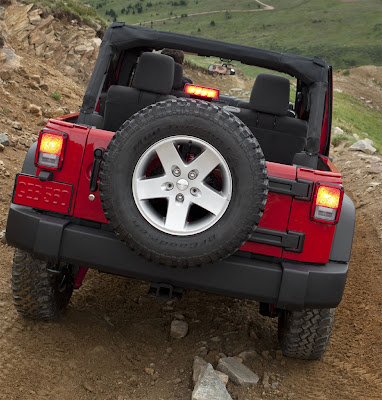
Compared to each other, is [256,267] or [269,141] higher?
[269,141]

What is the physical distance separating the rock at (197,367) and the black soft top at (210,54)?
166 cm

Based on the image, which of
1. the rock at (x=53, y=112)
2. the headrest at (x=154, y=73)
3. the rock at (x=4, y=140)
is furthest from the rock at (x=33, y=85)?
the headrest at (x=154, y=73)

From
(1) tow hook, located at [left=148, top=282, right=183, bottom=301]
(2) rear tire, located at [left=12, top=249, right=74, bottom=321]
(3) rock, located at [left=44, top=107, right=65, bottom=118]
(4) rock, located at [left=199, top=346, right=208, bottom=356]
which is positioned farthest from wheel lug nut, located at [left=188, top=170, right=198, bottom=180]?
(3) rock, located at [left=44, top=107, right=65, bottom=118]

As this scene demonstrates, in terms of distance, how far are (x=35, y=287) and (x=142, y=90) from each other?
1.59m

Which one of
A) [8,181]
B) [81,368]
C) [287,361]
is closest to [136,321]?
[81,368]

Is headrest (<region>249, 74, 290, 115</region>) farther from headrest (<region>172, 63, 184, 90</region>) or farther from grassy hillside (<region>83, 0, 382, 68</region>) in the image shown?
grassy hillside (<region>83, 0, 382, 68</region>)

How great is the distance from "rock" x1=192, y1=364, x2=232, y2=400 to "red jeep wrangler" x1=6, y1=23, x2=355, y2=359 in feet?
1.69

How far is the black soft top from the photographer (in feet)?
13.1

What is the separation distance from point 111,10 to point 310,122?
Answer: 137907 millimetres

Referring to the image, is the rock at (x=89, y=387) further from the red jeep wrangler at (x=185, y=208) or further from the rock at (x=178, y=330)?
the rock at (x=178, y=330)

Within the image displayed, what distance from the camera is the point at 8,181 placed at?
6996 mm

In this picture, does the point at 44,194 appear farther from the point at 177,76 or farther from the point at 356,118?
the point at 356,118

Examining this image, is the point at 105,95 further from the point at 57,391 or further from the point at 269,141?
the point at 57,391

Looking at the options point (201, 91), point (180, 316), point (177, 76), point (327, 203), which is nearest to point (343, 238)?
point (327, 203)
